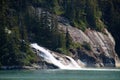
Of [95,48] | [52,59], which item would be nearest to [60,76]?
[52,59]

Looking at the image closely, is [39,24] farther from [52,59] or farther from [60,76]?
[60,76]

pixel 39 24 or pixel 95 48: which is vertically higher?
pixel 39 24

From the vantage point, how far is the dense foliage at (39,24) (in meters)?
148

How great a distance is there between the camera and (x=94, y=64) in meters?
170

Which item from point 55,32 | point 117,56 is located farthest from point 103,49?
point 55,32

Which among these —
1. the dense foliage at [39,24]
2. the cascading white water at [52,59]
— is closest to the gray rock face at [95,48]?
the dense foliage at [39,24]

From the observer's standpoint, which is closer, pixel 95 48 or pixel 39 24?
pixel 39 24

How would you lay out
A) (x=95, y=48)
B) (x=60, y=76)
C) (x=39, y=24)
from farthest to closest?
(x=95, y=48), (x=39, y=24), (x=60, y=76)

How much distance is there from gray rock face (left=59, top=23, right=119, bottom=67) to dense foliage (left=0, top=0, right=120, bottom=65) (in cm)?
292

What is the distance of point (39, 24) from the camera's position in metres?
168

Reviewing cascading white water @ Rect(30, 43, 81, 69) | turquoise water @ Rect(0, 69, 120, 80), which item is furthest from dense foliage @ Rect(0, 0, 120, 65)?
turquoise water @ Rect(0, 69, 120, 80)

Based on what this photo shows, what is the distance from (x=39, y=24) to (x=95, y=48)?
18.8 meters

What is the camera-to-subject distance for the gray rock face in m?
170

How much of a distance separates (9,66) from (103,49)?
4402cm
